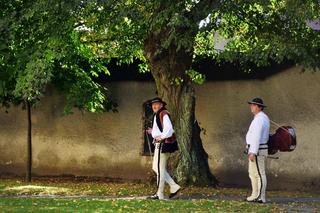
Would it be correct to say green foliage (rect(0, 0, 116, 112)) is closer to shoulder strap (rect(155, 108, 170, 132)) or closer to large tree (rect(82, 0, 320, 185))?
large tree (rect(82, 0, 320, 185))

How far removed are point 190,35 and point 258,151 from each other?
7.42 feet

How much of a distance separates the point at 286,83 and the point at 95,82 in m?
4.75

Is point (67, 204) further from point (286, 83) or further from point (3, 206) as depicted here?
point (286, 83)

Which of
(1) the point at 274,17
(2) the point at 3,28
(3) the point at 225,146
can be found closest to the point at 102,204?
(2) the point at 3,28

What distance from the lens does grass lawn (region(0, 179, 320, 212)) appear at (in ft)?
31.9

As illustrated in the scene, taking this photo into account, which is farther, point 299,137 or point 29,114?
point 29,114

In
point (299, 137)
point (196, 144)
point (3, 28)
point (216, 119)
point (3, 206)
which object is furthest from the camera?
point (216, 119)

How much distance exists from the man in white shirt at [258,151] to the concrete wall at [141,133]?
397 centimetres

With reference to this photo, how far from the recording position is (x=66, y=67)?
14.2 meters

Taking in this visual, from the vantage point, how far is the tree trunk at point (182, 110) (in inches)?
510

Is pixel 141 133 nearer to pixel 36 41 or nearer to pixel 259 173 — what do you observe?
pixel 36 41

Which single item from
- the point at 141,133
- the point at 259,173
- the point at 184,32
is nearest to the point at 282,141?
the point at 259,173

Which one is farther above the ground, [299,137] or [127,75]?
[127,75]

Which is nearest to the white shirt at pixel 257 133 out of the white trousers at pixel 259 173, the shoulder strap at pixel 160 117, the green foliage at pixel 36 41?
the white trousers at pixel 259 173
